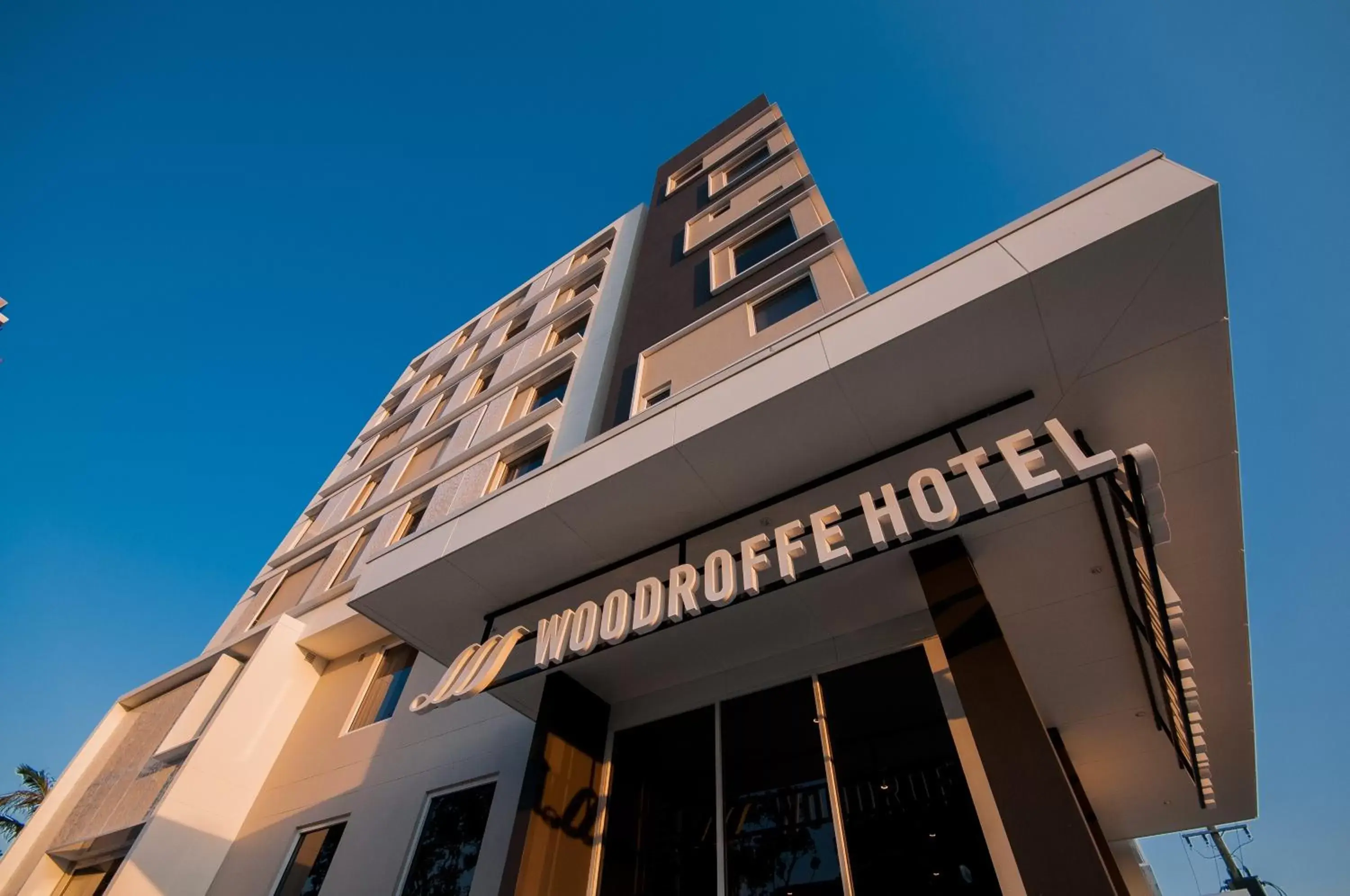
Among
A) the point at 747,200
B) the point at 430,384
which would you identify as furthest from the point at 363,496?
the point at 747,200

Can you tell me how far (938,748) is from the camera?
542 cm

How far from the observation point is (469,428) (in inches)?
661

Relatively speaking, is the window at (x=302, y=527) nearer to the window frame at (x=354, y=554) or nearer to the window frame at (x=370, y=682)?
the window frame at (x=354, y=554)

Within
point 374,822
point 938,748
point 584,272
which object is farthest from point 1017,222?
point 584,272

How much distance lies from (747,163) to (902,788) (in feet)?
58.7

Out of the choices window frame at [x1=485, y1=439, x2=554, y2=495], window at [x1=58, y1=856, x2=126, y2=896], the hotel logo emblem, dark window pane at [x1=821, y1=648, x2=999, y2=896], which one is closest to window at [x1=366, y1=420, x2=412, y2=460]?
window frame at [x1=485, y1=439, x2=554, y2=495]

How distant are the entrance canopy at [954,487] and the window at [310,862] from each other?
4287 mm

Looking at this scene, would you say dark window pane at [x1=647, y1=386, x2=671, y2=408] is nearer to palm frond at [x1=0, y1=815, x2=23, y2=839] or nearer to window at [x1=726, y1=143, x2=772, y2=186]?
window at [x1=726, y1=143, x2=772, y2=186]

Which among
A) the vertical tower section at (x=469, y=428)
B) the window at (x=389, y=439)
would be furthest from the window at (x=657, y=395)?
the window at (x=389, y=439)

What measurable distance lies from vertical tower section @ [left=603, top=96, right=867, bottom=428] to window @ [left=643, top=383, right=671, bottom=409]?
0.06 ft

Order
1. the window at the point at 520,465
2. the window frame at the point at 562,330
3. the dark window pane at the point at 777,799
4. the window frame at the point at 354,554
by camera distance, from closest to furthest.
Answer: the dark window pane at the point at 777,799, the window at the point at 520,465, the window frame at the point at 354,554, the window frame at the point at 562,330

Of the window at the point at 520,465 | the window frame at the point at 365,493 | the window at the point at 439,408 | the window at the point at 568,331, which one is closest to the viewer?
the window at the point at 520,465

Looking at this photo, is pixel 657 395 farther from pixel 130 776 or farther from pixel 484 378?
pixel 130 776

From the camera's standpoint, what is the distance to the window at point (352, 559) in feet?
49.6
